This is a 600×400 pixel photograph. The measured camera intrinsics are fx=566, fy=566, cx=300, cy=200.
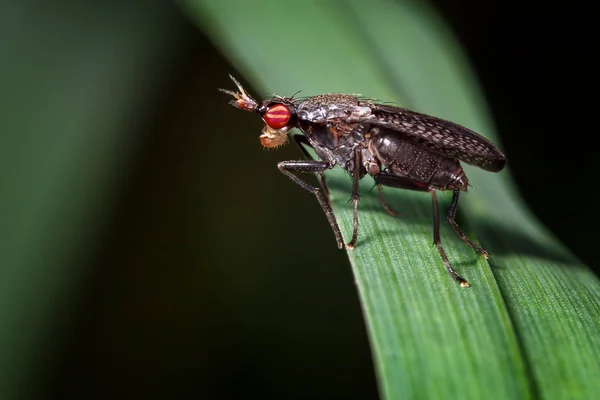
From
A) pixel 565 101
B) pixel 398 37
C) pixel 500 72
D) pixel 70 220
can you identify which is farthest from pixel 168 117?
pixel 565 101

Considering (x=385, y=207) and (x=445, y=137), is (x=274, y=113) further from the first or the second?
(x=445, y=137)

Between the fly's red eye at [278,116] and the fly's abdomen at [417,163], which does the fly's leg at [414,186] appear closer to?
the fly's abdomen at [417,163]

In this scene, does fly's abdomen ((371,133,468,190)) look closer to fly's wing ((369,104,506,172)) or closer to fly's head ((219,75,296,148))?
fly's wing ((369,104,506,172))

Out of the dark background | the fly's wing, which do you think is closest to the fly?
the fly's wing

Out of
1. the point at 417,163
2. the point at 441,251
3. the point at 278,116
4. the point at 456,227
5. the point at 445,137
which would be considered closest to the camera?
the point at 441,251

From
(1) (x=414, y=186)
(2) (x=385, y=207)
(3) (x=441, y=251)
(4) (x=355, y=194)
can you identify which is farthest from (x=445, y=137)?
(3) (x=441, y=251)

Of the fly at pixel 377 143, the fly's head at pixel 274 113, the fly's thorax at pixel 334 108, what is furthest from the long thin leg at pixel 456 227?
the fly's head at pixel 274 113
